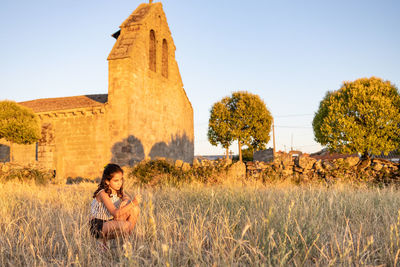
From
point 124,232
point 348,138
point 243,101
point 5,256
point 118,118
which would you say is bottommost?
point 5,256

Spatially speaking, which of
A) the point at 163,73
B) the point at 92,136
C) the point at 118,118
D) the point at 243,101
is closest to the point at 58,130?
the point at 92,136

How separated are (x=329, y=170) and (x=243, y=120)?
14952 millimetres

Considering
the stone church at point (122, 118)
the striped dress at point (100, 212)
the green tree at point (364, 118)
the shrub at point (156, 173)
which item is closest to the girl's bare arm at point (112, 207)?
the striped dress at point (100, 212)

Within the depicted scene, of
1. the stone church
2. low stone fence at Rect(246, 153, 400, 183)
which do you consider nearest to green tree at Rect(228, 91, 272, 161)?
the stone church

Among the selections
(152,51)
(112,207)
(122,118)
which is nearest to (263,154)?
(152,51)

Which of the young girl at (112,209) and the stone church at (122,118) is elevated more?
the stone church at (122,118)

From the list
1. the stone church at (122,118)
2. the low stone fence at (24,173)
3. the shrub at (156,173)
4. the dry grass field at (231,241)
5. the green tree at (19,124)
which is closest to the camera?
the dry grass field at (231,241)

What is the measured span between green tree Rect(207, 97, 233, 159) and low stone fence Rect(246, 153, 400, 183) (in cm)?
1449

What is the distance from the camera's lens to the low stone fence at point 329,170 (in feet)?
34.0

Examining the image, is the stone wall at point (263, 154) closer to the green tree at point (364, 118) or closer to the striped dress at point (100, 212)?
the green tree at point (364, 118)

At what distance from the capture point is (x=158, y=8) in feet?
66.6

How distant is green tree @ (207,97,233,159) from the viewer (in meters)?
25.8

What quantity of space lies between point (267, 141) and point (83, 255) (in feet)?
77.9

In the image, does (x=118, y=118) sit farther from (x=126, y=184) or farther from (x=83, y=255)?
(x=83, y=255)
